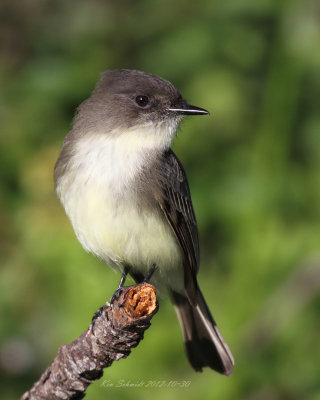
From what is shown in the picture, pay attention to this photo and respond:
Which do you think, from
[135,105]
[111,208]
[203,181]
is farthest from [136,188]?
[203,181]

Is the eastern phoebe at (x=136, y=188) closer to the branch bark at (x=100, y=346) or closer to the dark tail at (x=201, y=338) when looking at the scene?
the dark tail at (x=201, y=338)

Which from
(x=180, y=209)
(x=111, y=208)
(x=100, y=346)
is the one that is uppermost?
(x=111, y=208)

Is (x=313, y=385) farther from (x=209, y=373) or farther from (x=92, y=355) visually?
(x=92, y=355)

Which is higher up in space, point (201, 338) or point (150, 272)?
point (150, 272)

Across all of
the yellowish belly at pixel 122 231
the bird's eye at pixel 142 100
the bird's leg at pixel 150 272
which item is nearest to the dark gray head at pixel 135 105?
the bird's eye at pixel 142 100

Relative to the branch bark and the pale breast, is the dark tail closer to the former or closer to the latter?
the pale breast

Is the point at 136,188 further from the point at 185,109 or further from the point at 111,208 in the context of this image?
the point at 185,109

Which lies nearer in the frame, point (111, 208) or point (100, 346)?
point (100, 346)

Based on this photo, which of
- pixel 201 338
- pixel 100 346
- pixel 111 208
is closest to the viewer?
pixel 100 346

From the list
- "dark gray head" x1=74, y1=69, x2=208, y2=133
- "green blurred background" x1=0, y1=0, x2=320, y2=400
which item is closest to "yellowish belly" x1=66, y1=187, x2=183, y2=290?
"dark gray head" x1=74, y1=69, x2=208, y2=133
